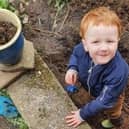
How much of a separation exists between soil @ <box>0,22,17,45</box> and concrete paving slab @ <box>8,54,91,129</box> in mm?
374

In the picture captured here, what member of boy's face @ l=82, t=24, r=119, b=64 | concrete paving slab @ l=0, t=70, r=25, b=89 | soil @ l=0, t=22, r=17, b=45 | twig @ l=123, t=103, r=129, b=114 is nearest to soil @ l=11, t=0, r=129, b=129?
twig @ l=123, t=103, r=129, b=114

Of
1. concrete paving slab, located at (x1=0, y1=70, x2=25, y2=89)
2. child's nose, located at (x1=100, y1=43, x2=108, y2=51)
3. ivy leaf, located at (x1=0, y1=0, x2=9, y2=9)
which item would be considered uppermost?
child's nose, located at (x1=100, y1=43, x2=108, y2=51)

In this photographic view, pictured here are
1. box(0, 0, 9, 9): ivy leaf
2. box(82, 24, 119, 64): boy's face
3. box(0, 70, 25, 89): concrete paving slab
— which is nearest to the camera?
box(82, 24, 119, 64): boy's face

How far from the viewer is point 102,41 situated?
2.99 metres

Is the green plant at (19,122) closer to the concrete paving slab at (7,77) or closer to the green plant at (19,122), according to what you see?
the green plant at (19,122)

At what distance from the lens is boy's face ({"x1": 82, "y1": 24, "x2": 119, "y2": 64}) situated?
296cm

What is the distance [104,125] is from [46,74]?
0.61 meters

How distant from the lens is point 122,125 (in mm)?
3836

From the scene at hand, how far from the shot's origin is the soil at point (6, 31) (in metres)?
3.61

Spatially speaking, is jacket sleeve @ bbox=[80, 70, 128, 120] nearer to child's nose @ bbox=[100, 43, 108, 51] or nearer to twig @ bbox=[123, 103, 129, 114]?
child's nose @ bbox=[100, 43, 108, 51]

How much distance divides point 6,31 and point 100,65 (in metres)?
→ 0.88

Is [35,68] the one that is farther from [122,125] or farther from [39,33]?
[122,125]

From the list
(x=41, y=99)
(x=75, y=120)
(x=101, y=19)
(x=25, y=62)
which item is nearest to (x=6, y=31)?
(x=25, y=62)

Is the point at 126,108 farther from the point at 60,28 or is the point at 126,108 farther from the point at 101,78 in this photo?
the point at 60,28
